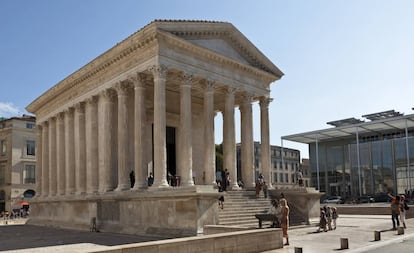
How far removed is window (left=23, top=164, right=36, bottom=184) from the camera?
61.9m

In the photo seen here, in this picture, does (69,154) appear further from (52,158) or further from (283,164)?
(283,164)

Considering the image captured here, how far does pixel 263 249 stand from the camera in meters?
14.6

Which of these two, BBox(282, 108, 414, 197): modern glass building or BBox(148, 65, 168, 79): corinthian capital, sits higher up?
BBox(148, 65, 168, 79): corinthian capital

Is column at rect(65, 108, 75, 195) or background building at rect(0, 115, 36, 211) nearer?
column at rect(65, 108, 75, 195)

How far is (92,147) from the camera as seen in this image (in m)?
30.0

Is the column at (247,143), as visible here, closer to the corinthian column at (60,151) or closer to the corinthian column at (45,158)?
the corinthian column at (60,151)

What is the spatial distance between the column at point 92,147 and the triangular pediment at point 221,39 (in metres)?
8.73

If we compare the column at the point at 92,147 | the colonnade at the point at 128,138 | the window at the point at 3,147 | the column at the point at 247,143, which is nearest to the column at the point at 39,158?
the colonnade at the point at 128,138

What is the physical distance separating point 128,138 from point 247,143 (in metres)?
7.99

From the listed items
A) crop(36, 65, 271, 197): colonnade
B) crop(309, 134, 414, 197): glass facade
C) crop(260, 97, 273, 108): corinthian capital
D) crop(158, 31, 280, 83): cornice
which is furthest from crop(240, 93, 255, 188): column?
crop(309, 134, 414, 197): glass facade

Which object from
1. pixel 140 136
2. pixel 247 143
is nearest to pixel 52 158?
pixel 140 136

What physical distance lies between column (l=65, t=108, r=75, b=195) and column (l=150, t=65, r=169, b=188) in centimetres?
1235

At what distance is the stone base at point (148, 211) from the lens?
64.2 ft

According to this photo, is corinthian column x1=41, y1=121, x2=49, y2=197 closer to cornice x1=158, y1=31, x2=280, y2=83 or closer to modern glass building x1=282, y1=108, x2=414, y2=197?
cornice x1=158, y1=31, x2=280, y2=83
